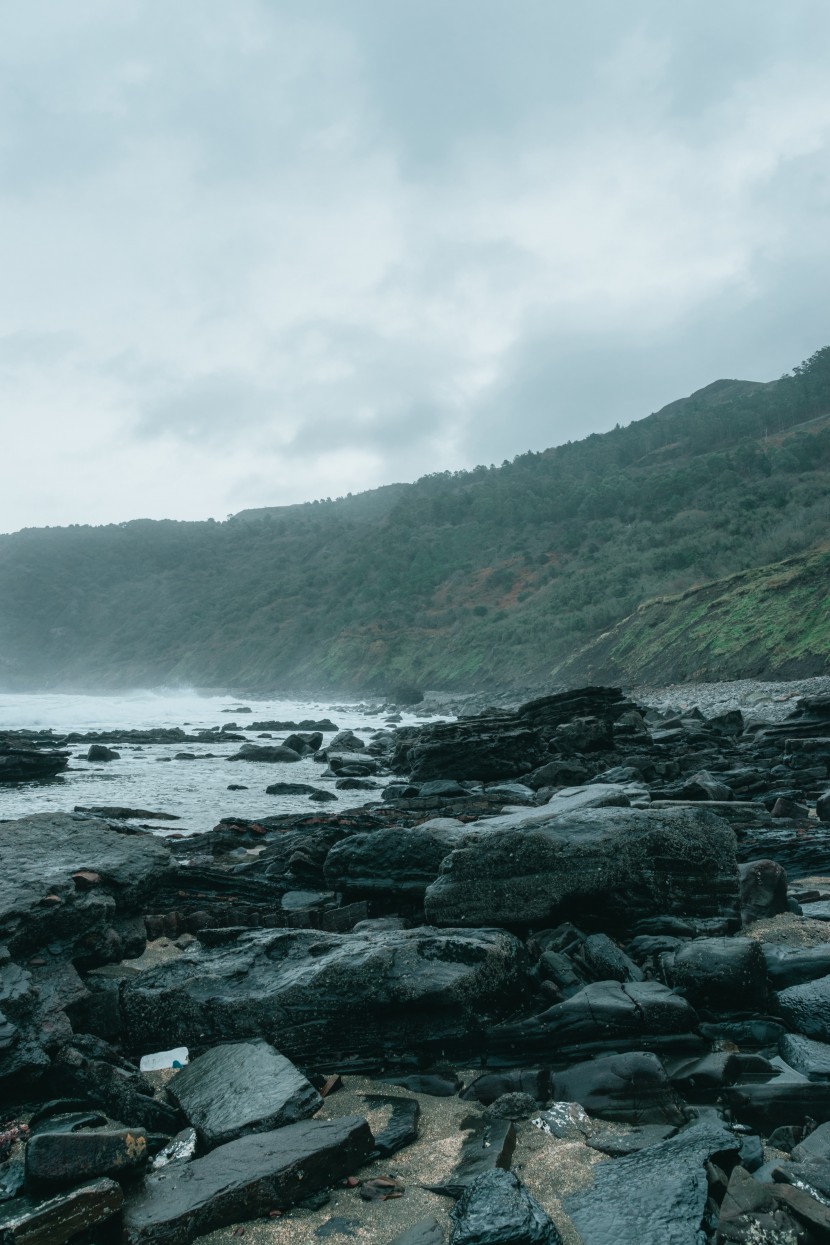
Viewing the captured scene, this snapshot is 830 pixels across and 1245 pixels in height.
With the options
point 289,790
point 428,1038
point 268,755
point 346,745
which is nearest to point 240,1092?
point 428,1038

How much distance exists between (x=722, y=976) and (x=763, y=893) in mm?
1406

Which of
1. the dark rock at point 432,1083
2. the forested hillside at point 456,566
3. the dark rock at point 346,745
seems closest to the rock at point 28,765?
the dark rock at point 346,745

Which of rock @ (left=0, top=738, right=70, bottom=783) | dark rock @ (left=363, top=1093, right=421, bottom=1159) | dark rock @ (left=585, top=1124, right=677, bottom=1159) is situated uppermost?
rock @ (left=0, top=738, right=70, bottom=783)

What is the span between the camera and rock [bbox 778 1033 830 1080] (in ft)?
10.3

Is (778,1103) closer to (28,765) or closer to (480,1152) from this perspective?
(480,1152)

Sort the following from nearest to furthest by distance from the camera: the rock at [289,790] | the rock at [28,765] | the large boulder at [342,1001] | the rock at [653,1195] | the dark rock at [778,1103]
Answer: the rock at [653,1195] < the dark rock at [778,1103] < the large boulder at [342,1001] < the rock at [289,790] < the rock at [28,765]

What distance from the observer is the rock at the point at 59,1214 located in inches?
90.0

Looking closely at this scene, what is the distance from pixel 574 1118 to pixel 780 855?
4371 mm

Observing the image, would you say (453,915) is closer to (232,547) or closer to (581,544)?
(581,544)

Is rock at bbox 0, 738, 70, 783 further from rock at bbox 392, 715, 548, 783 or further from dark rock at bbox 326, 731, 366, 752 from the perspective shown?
rock at bbox 392, 715, 548, 783

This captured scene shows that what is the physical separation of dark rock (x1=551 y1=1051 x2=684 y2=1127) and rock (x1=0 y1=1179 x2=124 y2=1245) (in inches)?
70.1

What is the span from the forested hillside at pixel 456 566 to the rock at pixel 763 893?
1914 cm

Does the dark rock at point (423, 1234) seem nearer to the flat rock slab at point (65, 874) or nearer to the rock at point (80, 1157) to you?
the rock at point (80, 1157)

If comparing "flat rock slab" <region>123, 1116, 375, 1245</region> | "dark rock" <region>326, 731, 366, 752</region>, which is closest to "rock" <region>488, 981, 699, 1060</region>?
"flat rock slab" <region>123, 1116, 375, 1245</region>
